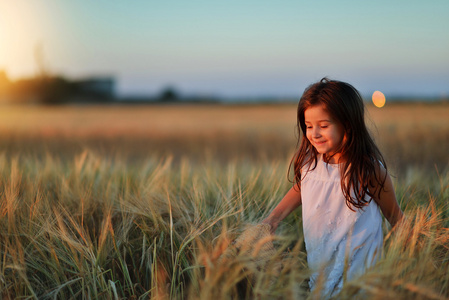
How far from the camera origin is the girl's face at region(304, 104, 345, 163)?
1.33m

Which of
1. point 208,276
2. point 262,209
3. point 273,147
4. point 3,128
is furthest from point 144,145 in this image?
point 208,276

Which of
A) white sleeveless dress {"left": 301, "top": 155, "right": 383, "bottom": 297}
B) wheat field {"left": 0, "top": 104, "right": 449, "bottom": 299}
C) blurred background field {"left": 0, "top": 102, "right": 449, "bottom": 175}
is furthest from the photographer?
blurred background field {"left": 0, "top": 102, "right": 449, "bottom": 175}

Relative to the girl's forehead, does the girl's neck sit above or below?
below

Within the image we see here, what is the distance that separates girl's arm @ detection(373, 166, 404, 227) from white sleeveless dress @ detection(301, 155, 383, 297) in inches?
1.0

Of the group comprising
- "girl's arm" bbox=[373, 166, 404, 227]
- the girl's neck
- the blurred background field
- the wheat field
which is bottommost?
the blurred background field

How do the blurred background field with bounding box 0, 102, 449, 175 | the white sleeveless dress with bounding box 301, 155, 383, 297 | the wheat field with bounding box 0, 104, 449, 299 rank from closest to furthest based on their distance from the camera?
the wheat field with bounding box 0, 104, 449, 299
the white sleeveless dress with bounding box 301, 155, 383, 297
the blurred background field with bounding box 0, 102, 449, 175

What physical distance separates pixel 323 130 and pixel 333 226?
0.32 metres

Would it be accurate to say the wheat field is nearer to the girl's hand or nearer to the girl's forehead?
the girl's hand

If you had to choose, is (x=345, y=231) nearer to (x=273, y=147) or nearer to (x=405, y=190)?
(x=405, y=190)

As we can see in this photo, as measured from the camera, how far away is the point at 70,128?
8328 mm

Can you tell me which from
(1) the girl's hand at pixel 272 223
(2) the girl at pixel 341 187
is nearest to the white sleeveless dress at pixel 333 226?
(2) the girl at pixel 341 187

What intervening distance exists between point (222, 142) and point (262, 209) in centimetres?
529

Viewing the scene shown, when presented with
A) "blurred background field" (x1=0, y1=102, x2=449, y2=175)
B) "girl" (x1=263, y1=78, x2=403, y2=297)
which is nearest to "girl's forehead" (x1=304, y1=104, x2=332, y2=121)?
"girl" (x1=263, y1=78, x2=403, y2=297)

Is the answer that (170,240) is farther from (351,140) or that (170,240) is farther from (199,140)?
(199,140)
